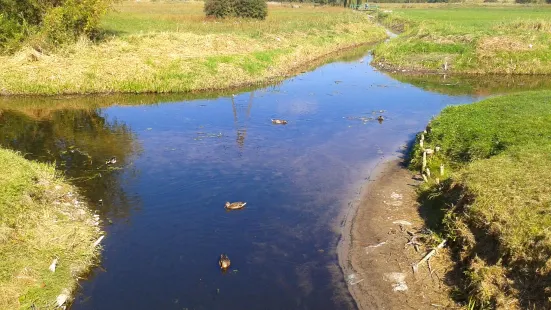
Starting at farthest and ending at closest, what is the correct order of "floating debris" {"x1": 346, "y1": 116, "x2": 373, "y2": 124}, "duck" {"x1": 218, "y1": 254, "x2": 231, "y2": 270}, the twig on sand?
"floating debris" {"x1": 346, "y1": 116, "x2": 373, "y2": 124}, "duck" {"x1": 218, "y1": 254, "x2": 231, "y2": 270}, the twig on sand

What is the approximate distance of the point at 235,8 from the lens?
2347 inches

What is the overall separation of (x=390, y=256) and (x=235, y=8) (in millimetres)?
53235

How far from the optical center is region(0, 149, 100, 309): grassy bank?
10.1 metres

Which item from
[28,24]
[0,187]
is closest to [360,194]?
[0,187]

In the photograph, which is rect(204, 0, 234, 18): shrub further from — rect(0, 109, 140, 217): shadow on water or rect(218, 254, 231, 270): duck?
rect(218, 254, 231, 270): duck

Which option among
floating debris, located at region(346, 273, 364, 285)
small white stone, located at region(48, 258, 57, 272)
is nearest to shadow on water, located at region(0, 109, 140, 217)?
small white stone, located at region(48, 258, 57, 272)

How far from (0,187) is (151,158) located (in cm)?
693

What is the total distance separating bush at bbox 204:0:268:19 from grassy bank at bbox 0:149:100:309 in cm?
4772

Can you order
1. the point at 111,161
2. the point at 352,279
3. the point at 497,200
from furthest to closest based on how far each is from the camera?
the point at 111,161 < the point at 497,200 < the point at 352,279

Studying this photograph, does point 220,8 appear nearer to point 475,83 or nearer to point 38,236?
point 475,83

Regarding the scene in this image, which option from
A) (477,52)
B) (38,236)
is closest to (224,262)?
(38,236)

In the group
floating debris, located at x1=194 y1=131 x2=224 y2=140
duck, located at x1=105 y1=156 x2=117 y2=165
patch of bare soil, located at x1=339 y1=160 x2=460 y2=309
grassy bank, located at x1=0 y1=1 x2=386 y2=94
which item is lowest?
patch of bare soil, located at x1=339 y1=160 x2=460 y2=309

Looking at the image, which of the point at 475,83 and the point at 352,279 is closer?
the point at 352,279

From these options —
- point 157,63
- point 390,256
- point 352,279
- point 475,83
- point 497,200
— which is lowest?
point 352,279
